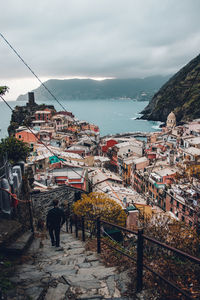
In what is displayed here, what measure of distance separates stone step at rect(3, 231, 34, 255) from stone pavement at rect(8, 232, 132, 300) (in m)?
0.26

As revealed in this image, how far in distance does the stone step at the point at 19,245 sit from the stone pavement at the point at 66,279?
26 cm

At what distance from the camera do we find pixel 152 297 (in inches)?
117

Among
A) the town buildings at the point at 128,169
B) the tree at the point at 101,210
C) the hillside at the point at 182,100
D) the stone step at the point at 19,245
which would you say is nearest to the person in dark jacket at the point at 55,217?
the stone step at the point at 19,245

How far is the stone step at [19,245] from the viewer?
177 inches

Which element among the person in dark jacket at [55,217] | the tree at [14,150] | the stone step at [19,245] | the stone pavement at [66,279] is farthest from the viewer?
the tree at [14,150]

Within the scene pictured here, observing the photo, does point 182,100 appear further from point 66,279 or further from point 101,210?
point 66,279

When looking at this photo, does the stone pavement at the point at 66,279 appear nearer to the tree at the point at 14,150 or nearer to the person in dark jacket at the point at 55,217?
the person in dark jacket at the point at 55,217

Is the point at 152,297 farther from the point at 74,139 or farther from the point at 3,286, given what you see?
the point at 74,139

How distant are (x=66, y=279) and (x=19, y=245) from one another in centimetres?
163

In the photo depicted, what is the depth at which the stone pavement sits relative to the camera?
3113 millimetres

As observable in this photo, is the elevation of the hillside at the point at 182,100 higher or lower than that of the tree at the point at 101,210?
higher

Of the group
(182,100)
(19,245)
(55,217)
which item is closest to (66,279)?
(19,245)

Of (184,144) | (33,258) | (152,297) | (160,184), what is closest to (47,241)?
(33,258)

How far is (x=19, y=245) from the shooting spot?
4.69 metres
